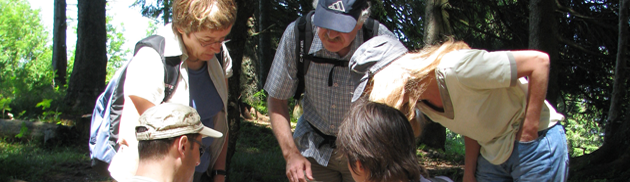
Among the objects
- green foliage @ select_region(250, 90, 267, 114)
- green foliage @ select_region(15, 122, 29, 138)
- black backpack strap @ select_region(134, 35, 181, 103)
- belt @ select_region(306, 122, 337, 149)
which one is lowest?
green foliage @ select_region(250, 90, 267, 114)

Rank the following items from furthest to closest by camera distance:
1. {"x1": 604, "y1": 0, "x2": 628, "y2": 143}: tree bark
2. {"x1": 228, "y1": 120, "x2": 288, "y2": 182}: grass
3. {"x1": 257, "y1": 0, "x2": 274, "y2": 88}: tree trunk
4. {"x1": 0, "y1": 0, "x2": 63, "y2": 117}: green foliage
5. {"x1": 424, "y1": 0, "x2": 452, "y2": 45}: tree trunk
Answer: {"x1": 257, "y1": 0, "x2": 274, "y2": 88}: tree trunk, {"x1": 0, "y1": 0, "x2": 63, "y2": 117}: green foliage, {"x1": 424, "y1": 0, "x2": 452, "y2": 45}: tree trunk, {"x1": 228, "y1": 120, "x2": 288, "y2": 182}: grass, {"x1": 604, "y1": 0, "x2": 628, "y2": 143}: tree bark

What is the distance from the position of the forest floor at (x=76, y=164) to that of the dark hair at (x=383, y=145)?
365 centimetres

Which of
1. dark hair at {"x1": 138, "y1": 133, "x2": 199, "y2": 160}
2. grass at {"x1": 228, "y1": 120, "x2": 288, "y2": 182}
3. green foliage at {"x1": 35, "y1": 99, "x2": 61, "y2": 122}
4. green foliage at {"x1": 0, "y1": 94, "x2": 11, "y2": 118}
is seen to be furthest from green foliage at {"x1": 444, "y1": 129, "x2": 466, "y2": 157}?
green foliage at {"x1": 0, "y1": 94, "x2": 11, "y2": 118}

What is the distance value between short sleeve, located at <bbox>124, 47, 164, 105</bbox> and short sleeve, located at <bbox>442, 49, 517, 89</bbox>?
1.38m

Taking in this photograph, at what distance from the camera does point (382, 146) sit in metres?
1.78

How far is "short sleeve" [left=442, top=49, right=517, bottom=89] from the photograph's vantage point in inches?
79.1

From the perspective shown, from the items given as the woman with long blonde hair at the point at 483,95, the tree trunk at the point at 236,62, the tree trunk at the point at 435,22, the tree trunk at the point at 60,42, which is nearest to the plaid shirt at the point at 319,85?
the woman with long blonde hair at the point at 483,95

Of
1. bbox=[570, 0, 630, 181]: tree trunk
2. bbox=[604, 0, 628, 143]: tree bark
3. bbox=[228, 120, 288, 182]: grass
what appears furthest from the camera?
bbox=[228, 120, 288, 182]: grass

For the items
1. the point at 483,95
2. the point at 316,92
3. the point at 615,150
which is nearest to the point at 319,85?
the point at 316,92

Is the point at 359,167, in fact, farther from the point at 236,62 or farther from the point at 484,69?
the point at 236,62

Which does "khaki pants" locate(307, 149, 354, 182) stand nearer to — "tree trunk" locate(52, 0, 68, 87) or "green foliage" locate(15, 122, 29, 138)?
"green foliage" locate(15, 122, 29, 138)

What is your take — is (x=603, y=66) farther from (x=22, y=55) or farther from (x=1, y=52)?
(x=22, y=55)

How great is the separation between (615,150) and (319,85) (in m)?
4.14

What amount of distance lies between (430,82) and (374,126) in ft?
1.82
